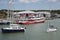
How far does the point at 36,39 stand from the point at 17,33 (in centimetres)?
746

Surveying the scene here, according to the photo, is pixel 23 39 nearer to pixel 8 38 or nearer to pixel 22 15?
pixel 8 38

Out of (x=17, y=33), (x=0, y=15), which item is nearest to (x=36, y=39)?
(x=17, y=33)

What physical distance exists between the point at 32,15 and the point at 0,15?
12.4m

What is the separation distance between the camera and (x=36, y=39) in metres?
33.0

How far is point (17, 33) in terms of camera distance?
39844mm

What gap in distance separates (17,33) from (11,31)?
1169 mm

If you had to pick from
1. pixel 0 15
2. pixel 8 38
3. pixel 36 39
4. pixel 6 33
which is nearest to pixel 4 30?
pixel 6 33

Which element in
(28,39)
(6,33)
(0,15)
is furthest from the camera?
(0,15)

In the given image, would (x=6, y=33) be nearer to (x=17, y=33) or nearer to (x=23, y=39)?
(x=17, y=33)

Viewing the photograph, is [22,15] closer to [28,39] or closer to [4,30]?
[4,30]

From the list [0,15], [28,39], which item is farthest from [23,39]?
[0,15]

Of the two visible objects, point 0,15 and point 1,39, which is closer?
point 1,39

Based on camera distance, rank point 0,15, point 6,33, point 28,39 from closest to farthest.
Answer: point 28,39
point 6,33
point 0,15

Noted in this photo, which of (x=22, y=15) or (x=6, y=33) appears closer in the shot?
(x=6, y=33)
